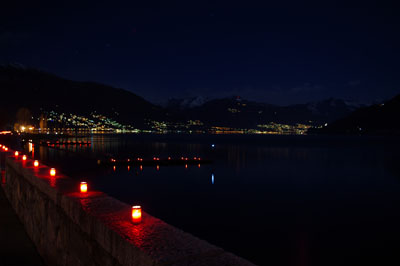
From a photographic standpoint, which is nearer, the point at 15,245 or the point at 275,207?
the point at 15,245

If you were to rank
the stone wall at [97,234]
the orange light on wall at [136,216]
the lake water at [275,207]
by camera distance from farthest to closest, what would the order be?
the lake water at [275,207]
the orange light on wall at [136,216]
the stone wall at [97,234]

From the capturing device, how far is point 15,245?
9227mm

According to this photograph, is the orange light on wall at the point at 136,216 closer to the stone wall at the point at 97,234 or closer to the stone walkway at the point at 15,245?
the stone wall at the point at 97,234

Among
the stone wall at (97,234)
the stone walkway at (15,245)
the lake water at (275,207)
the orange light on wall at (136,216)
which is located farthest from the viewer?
the lake water at (275,207)

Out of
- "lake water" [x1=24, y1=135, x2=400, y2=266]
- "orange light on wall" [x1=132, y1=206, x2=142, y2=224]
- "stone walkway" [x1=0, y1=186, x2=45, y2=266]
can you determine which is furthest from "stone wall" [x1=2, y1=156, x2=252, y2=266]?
"lake water" [x1=24, y1=135, x2=400, y2=266]

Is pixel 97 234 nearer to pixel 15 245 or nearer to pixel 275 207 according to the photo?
pixel 15 245

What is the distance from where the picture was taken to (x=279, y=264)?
16484 millimetres

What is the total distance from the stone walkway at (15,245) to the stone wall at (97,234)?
0.75 ft

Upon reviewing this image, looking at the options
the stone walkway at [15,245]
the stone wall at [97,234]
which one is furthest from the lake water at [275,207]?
the stone wall at [97,234]

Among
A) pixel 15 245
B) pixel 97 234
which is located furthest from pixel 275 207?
pixel 97 234

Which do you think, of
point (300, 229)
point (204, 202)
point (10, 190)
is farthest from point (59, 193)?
point (204, 202)

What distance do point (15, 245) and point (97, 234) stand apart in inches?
220

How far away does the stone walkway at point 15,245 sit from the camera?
8.32m

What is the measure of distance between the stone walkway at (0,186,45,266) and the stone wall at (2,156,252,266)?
230mm
